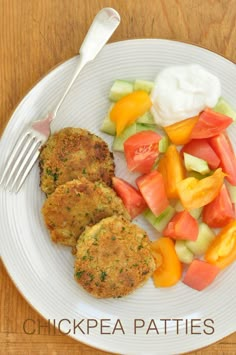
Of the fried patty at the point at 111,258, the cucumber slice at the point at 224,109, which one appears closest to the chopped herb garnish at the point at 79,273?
the fried patty at the point at 111,258

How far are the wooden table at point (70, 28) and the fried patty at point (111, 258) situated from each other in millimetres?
641

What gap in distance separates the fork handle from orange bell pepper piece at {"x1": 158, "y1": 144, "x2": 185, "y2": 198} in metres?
0.48

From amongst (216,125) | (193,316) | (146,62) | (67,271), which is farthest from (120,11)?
(193,316)

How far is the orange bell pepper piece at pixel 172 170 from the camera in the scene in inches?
105

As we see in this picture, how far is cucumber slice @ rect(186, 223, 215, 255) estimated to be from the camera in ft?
8.82

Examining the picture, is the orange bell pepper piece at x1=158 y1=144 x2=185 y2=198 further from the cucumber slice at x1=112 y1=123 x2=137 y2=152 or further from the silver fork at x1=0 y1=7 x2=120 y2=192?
the silver fork at x1=0 y1=7 x2=120 y2=192

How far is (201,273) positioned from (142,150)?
547 millimetres

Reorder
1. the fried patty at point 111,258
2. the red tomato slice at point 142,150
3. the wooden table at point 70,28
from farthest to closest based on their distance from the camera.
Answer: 1. the wooden table at point 70,28
2. the red tomato slice at point 142,150
3. the fried patty at point 111,258

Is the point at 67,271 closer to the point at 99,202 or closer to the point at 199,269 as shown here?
the point at 99,202

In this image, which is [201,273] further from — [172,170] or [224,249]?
[172,170]

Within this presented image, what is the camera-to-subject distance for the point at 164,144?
2725mm

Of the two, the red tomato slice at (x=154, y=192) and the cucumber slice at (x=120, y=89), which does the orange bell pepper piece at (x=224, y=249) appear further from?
the cucumber slice at (x=120, y=89)

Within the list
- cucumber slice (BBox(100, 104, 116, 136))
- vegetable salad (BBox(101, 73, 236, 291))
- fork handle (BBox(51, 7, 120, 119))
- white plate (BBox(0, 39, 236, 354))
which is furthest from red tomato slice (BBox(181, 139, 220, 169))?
fork handle (BBox(51, 7, 120, 119))

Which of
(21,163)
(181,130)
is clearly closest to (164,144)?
(181,130)
